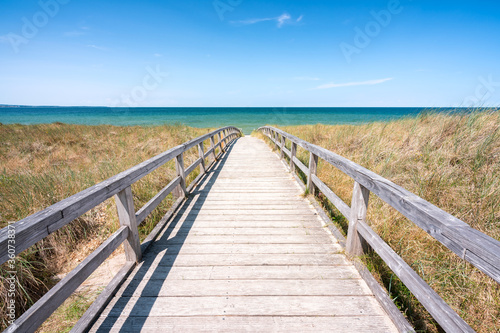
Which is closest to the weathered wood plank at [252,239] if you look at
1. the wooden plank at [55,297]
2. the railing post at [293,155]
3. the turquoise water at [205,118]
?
the wooden plank at [55,297]

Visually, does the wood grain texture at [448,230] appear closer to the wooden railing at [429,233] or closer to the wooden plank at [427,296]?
the wooden railing at [429,233]

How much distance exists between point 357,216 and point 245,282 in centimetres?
134

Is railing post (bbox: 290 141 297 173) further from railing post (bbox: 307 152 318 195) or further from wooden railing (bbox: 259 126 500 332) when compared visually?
wooden railing (bbox: 259 126 500 332)

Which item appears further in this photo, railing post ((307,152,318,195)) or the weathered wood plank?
railing post ((307,152,318,195))

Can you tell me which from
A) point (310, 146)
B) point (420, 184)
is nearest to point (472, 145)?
point (420, 184)

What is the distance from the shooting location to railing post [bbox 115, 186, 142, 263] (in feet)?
7.44

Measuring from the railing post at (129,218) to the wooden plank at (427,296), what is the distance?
241 cm

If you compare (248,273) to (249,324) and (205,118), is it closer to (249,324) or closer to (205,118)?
(249,324)

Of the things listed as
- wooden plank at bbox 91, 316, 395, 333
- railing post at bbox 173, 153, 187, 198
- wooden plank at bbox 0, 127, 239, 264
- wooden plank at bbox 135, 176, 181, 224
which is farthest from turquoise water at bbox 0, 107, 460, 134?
wooden plank at bbox 0, 127, 239, 264

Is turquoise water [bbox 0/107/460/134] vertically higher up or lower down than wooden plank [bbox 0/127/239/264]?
higher up

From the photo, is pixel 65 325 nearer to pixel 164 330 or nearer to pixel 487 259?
pixel 164 330

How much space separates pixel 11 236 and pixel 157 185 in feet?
13.4

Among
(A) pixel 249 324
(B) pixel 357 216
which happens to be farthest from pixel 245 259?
(B) pixel 357 216

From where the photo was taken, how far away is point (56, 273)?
3145mm
